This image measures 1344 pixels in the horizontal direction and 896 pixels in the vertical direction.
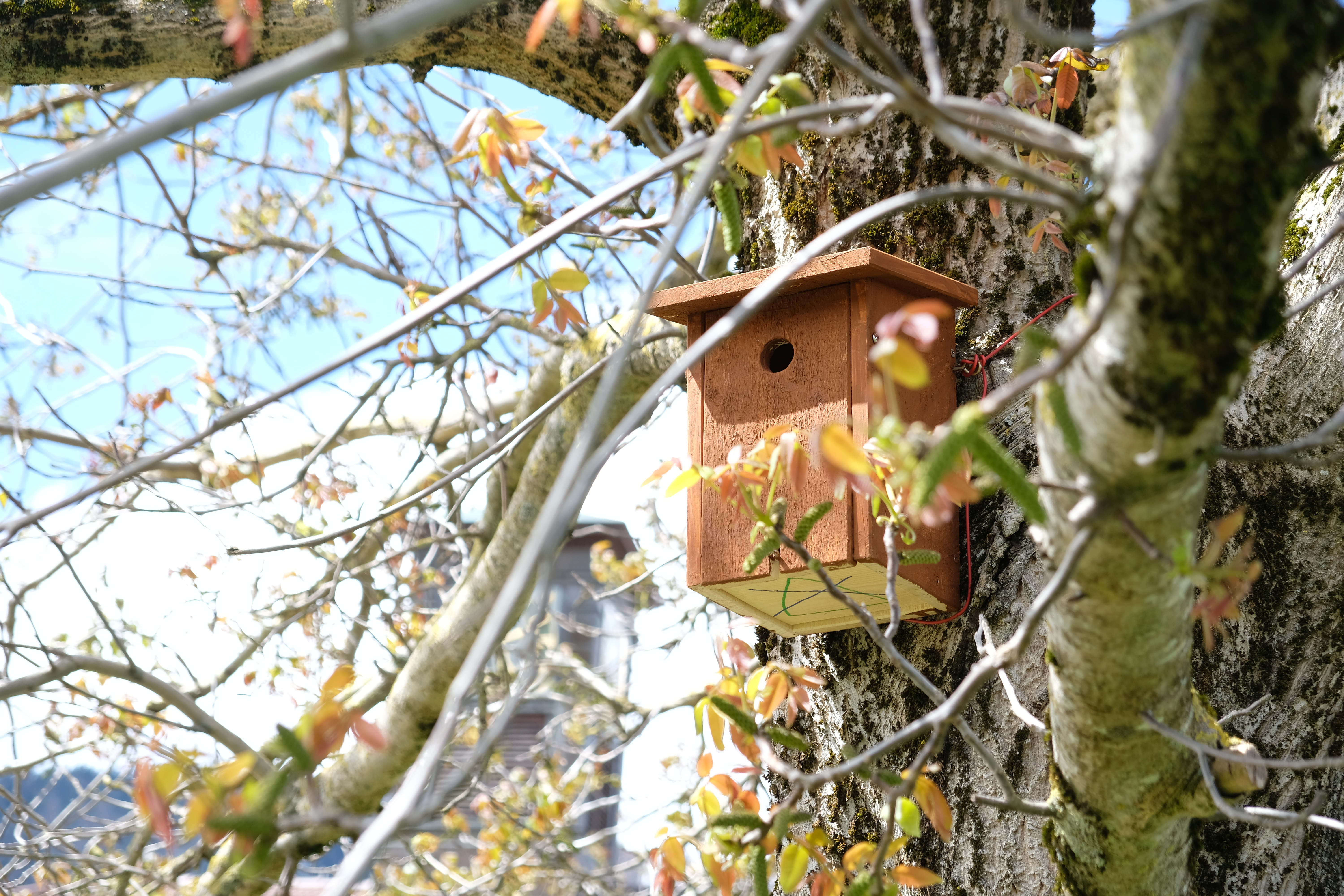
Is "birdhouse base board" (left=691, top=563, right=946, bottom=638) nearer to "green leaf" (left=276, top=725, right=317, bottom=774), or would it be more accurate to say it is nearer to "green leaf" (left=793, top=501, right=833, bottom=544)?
"green leaf" (left=793, top=501, right=833, bottom=544)

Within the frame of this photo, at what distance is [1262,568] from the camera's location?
1.95 m

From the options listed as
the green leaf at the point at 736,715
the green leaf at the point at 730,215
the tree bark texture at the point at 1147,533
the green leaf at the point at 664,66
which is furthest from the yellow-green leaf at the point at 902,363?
the green leaf at the point at 736,715

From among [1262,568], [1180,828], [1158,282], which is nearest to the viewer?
[1158,282]

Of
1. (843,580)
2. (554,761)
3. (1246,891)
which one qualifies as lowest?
(1246,891)

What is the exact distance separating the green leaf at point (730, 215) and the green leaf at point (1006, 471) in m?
0.52

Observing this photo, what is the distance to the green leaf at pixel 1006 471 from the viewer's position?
34.8 inches

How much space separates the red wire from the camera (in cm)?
200

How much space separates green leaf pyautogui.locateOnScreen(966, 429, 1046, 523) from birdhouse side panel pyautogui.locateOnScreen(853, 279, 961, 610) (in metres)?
0.78

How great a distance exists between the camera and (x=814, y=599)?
197cm

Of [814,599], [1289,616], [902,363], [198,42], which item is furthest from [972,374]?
[198,42]

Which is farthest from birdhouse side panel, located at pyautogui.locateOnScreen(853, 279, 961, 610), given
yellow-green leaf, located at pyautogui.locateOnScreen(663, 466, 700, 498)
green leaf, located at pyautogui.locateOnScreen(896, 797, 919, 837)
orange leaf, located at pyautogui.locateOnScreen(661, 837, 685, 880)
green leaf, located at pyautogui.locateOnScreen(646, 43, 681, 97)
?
green leaf, located at pyautogui.locateOnScreen(646, 43, 681, 97)

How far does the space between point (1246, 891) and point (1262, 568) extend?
0.54 metres

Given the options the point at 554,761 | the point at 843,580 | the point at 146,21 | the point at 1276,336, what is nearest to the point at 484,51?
the point at 146,21

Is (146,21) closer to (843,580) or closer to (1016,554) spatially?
(843,580)
